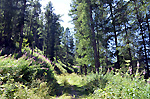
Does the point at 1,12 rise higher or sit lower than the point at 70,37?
lower

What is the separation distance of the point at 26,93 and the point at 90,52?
11.6 metres

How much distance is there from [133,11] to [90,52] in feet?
26.9

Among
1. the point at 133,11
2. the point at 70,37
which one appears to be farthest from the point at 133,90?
the point at 70,37

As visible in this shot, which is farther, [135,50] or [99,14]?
[135,50]

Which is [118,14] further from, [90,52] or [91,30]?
[90,52]

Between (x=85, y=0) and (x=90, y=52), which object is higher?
(x=85, y=0)

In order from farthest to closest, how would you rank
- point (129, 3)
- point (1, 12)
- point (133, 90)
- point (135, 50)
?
point (135, 50) < point (129, 3) < point (1, 12) < point (133, 90)

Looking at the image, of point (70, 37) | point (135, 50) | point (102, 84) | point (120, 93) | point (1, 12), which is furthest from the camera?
point (70, 37)

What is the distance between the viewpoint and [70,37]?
54375 millimetres

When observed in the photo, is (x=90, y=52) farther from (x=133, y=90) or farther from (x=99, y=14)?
(x=133, y=90)

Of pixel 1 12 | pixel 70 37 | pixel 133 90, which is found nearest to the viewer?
pixel 133 90

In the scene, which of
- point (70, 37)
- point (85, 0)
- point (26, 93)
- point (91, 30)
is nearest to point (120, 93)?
point (26, 93)

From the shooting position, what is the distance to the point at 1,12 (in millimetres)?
13383

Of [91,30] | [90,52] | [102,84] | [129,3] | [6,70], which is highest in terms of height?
[129,3]
